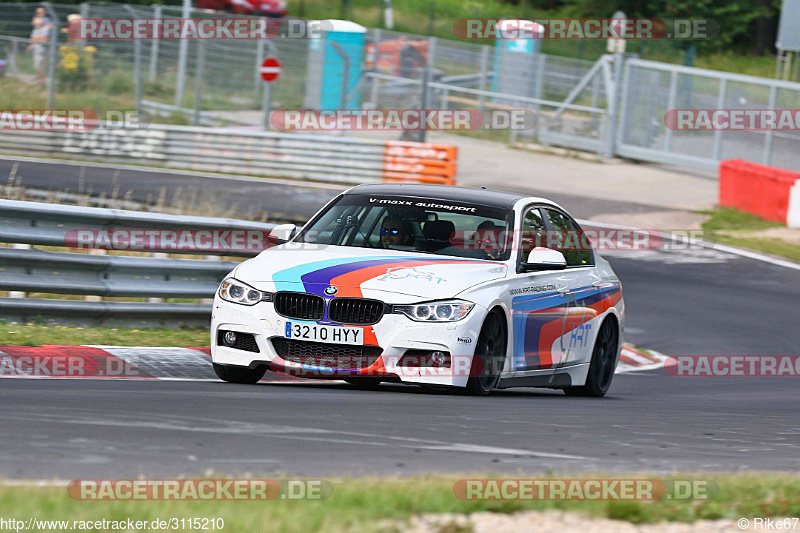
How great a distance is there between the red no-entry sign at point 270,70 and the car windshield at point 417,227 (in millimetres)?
20566

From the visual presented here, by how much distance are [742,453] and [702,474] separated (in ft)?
4.10

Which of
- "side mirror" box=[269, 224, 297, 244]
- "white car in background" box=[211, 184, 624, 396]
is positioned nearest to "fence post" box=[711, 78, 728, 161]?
"white car in background" box=[211, 184, 624, 396]

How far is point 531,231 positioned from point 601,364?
4.91 ft

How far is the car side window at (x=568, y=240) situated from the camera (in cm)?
998

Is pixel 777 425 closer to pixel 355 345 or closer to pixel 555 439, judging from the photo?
pixel 555 439

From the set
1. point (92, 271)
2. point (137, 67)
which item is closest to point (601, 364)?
point (92, 271)

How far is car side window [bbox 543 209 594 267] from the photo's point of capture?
998 cm

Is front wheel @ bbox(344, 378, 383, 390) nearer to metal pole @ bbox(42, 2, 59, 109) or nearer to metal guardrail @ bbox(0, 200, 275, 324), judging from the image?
metal guardrail @ bbox(0, 200, 275, 324)

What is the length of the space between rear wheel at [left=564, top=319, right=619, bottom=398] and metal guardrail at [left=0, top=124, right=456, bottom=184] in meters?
15.4

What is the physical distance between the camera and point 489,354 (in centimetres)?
836

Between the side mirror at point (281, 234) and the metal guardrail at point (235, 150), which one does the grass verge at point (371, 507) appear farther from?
the metal guardrail at point (235, 150)

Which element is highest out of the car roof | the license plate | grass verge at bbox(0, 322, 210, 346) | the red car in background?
the red car in background

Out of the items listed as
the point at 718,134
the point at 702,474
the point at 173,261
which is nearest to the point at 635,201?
the point at 718,134

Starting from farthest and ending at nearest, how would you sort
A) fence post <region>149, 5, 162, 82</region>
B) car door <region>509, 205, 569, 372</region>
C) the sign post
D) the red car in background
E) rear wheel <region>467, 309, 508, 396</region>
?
the red car in background, fence post <region>149, 5, 162, 82</region>, the sign post, car door <region>509, 205, 569, 372</region>, rear wheel <region>467, 309, 508, 396</region>
